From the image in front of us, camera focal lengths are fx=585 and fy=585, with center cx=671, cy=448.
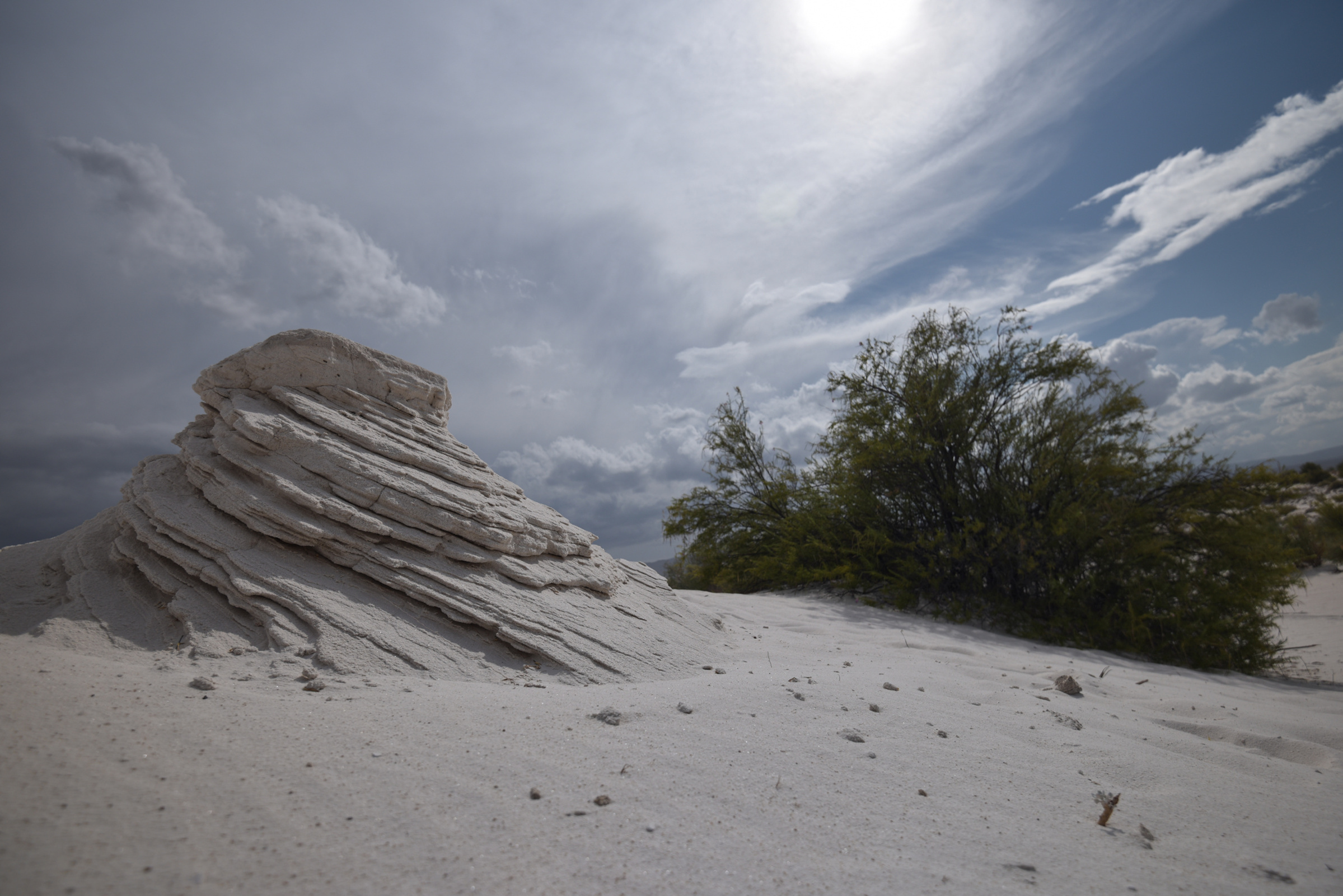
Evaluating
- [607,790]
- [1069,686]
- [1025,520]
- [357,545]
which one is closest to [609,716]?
[607,790]

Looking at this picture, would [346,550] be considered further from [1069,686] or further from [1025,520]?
[1025,520]

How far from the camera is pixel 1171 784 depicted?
121 inches

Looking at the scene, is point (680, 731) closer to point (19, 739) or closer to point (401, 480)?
point (19, 739)

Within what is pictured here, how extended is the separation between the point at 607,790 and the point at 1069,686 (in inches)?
172

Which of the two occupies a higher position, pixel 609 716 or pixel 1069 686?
pixel 1069 686

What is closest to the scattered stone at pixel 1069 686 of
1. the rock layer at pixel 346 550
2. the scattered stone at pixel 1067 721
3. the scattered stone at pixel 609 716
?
the scattered stone at pixel 1067 721

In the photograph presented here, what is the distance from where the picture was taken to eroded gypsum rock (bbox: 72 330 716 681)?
4000 mm

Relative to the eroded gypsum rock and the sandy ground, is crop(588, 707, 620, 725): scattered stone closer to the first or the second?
the sandy ground

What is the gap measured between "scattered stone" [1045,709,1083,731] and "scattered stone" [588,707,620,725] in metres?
3.04

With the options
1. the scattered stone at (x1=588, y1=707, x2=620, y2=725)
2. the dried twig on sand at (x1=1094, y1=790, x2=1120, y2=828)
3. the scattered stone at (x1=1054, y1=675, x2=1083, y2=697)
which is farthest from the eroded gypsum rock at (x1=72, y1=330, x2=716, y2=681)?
the scattered stone at (x1=1054, y1=675, x2=1083, y2=697)

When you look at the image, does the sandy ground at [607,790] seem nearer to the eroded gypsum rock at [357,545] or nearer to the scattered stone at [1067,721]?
the scattered stone at [1067,721]

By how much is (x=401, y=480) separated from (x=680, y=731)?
3149mm

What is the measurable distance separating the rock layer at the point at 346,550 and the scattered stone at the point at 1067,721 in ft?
8.47

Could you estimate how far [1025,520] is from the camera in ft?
28.0
